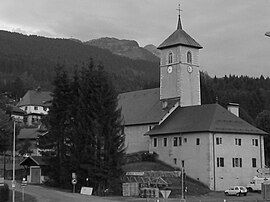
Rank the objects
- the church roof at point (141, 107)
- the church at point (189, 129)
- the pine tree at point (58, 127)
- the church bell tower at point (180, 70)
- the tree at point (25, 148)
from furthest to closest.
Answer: the tree at point (25, 148)
the church bell tower at point (180, 70)
the church roof at point (141, 107)
the church at point (189, 129)
the pine tree at point (58, 127)

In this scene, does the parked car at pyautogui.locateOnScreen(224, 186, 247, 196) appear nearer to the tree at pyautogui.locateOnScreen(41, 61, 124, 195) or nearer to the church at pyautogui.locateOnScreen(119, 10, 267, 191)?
the church at pyautogui.locateOnScreen(119, 10, 267, 191)

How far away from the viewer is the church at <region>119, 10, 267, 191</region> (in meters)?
71.4

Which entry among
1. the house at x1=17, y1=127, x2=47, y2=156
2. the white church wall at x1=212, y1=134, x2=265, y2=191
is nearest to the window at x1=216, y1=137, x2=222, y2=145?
the white church wall at x1=212, y1=134, x2=265, y2=191

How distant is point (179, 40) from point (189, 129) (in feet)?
61.8

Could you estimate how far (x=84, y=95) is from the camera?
63812 mm

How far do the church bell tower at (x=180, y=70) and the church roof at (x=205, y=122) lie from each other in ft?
17.3

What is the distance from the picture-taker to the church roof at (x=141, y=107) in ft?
276

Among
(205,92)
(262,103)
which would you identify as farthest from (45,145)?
(262,103)

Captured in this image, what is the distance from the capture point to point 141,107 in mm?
88625

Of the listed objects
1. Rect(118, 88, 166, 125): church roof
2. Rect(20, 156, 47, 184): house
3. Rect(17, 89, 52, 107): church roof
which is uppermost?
Rect(17, 89, 52, 107): church roof

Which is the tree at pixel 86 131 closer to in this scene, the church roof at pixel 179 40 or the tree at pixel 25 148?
the church roof at pixel 179 40

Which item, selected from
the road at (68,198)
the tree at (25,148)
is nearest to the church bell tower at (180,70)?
the road at (68,198)

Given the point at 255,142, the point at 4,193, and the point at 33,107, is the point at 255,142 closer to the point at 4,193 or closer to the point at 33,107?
the point at 4,193

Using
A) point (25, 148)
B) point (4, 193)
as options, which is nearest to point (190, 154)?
point (4, 193)
